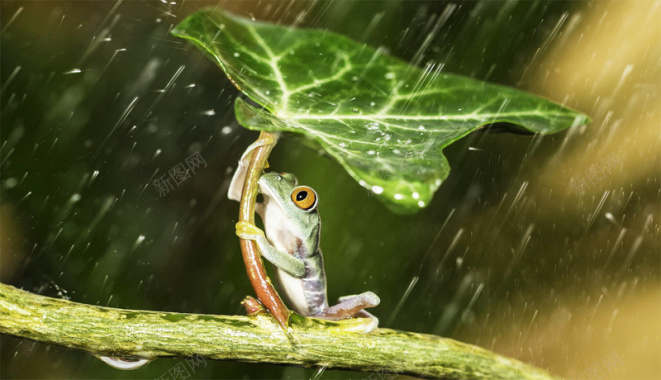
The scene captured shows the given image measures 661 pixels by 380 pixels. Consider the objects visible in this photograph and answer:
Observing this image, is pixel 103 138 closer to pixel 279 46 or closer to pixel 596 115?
pixel 279 46

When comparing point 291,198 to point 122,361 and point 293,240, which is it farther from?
point 122,361

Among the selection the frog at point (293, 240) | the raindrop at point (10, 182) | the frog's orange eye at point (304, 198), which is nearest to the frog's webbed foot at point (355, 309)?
the frog at point (293, 240)

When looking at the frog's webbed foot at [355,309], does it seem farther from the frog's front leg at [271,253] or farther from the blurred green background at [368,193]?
the blurred green background at [368,193]

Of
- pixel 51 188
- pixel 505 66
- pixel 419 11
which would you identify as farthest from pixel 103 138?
pixel 505 66

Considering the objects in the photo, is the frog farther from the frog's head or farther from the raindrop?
the raindrop

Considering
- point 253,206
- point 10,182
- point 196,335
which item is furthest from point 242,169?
point 10,182

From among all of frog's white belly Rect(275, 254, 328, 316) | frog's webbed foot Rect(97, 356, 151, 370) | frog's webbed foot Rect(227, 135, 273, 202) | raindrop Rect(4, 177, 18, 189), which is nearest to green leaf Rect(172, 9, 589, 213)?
frog's webbed foot Rect(227, 135, 273, 202)
